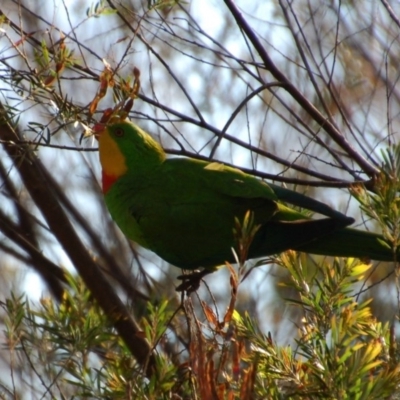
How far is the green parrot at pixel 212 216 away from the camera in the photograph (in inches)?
107

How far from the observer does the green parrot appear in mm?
2729

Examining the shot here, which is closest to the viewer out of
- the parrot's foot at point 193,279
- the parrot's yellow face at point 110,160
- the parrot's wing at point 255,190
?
the parrot's wing at point 255,190

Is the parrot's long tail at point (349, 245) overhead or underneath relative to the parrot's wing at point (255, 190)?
underneath

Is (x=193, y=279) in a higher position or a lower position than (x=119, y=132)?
lower

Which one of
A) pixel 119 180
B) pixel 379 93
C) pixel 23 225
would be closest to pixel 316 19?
pixel 379 93

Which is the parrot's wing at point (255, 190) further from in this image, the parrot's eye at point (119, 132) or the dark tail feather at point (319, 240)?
the parrot's eye at point (119, 132)

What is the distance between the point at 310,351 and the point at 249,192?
1127 mm

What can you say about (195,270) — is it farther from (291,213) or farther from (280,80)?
(280,80)

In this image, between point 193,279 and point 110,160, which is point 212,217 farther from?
point 110,160

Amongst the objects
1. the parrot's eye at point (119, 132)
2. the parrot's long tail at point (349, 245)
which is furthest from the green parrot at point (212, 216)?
the parrot's eye at point (119, 132)

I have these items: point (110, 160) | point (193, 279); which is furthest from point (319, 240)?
point (110, 160)

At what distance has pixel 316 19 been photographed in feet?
14.2

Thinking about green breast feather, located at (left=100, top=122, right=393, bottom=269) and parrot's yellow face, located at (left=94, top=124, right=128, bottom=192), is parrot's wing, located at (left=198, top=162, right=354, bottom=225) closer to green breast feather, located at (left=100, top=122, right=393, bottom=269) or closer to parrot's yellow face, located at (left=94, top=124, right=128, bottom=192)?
green breast feather, located at (left=100, top=122, right=393, bottom=269)

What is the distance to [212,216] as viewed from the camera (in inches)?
114
